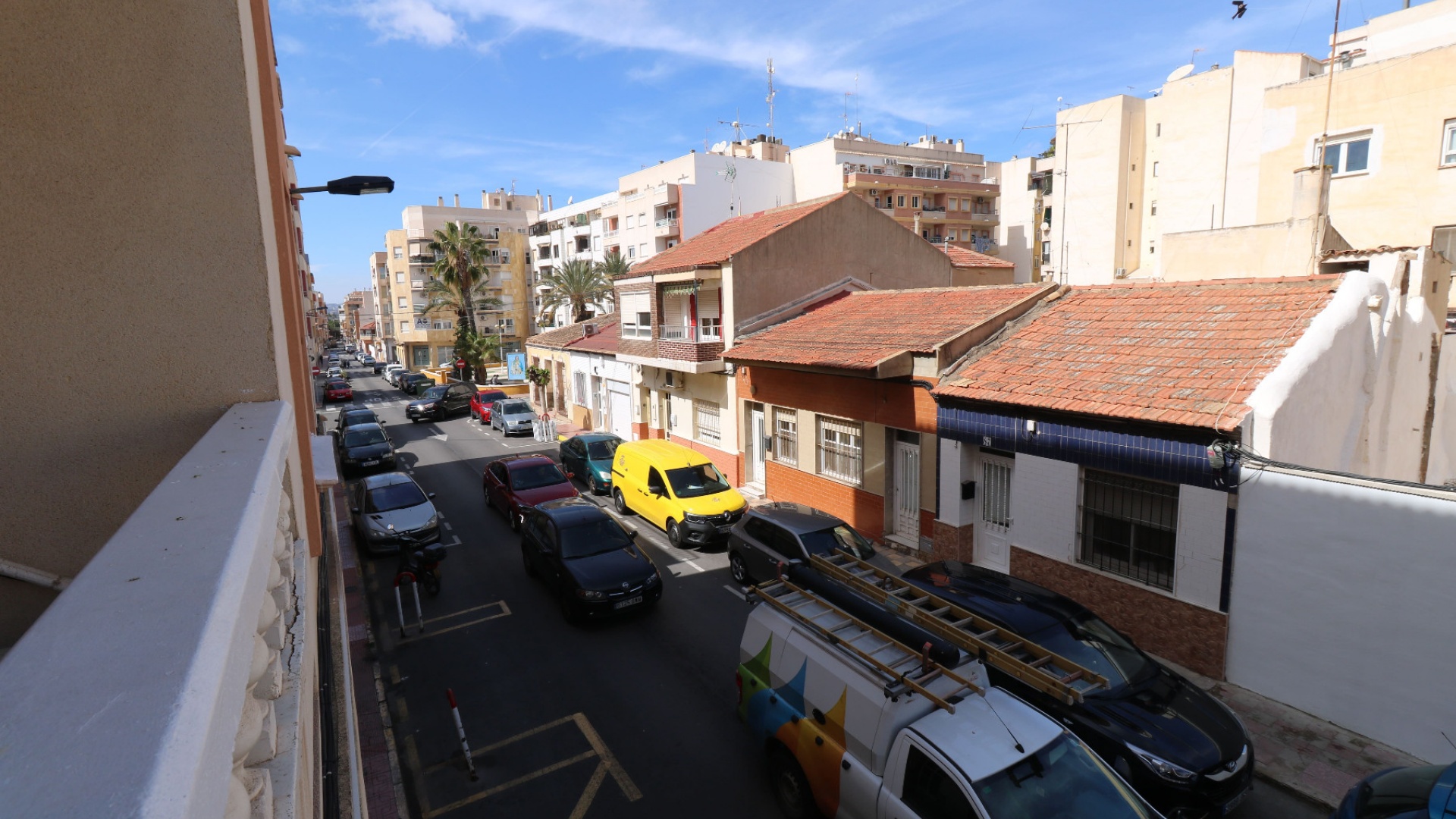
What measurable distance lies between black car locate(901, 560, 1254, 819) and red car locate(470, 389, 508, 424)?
27.2 meters

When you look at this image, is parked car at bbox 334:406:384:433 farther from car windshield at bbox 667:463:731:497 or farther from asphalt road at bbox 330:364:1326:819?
car windshield at bbox 667:463:731:497

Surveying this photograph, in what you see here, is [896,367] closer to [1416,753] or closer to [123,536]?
[1416,753]

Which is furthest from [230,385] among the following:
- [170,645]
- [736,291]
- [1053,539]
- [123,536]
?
[736,291]

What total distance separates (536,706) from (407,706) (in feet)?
5.89

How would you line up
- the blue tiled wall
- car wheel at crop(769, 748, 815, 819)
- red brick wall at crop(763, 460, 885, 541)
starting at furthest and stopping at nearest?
red brick wall at crop(763, 460, 885, 541) < the blue tiled wall < car wheel at crop(769, 748, 815, 819)

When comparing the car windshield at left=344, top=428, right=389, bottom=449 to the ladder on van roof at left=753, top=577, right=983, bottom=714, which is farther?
the car windshield at left=344, top=428, right=389, bottom=449

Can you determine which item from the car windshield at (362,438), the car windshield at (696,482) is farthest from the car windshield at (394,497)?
the car windshield at (362,438)

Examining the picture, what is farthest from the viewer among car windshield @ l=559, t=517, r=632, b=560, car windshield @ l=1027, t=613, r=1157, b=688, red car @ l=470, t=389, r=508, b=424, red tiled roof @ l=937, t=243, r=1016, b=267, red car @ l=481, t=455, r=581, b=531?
red car @ l=470, t=389, r=508, b=424

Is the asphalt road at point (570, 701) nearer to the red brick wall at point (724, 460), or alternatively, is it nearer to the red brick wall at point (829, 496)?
the red brick wall at point (829, 496)

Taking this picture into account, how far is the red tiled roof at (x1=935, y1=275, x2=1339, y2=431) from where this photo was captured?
390 inches

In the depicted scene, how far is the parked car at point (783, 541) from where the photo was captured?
12.3 metres

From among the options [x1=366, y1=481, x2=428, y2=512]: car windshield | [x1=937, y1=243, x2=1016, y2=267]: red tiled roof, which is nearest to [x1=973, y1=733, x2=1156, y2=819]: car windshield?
[x1=366, y1=481, x2=428, y2=512]: car windshield

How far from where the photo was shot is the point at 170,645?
4.45 feet

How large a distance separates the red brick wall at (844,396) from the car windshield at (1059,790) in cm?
826
